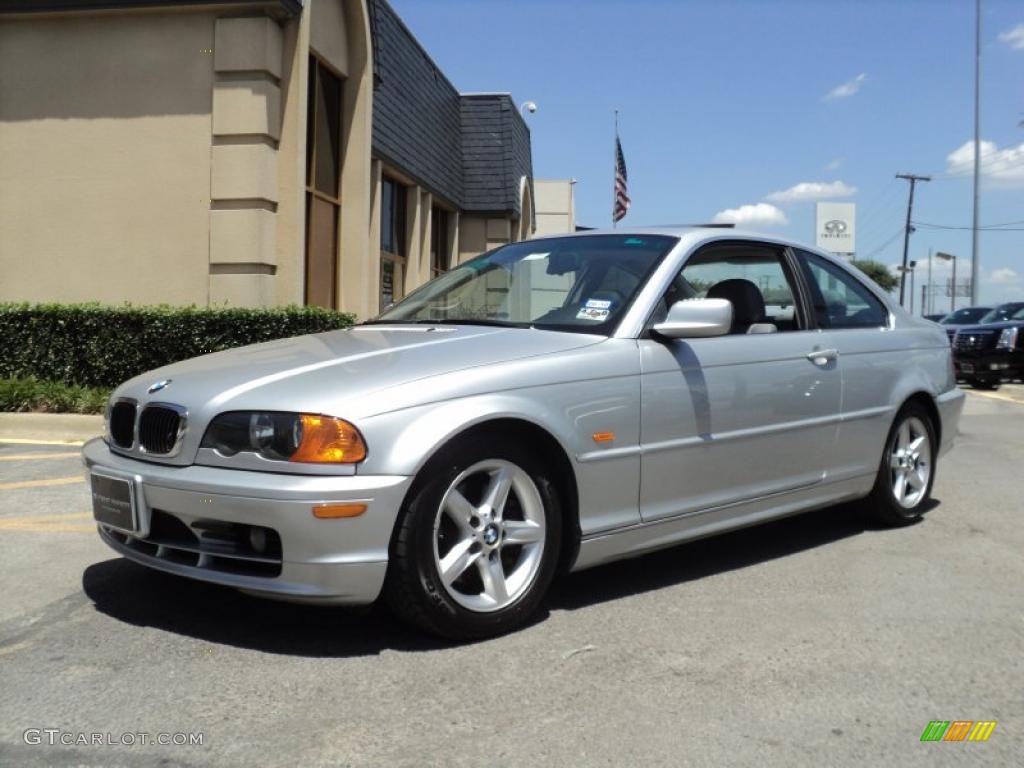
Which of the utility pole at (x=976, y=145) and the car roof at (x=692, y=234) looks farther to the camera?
the utility pole at (x=976, y=145)

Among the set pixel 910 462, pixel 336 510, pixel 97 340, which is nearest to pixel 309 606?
pixel 336 510

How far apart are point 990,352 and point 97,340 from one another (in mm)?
14968

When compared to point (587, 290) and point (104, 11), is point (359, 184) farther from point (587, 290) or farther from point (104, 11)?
point (587, 290)

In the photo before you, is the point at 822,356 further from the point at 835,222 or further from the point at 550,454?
the point at 835,222

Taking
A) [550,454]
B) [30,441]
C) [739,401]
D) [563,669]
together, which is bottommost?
[563,669]

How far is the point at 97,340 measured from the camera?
9.27 metres

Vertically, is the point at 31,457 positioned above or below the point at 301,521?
below

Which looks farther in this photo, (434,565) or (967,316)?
(967,316)

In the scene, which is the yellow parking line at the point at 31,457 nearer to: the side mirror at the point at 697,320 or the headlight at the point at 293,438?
the headlight at the point at 293,438

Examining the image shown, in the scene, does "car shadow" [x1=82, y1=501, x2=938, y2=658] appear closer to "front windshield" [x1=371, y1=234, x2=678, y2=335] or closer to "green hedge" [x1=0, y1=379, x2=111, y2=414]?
"front windshield" [x1=371, y1=234, x2=678, y2=335]

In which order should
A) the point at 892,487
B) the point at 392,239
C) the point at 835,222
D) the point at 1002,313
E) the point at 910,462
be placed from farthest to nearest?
the point at 835,222 → the point at 1002,313 → the point at 392,239 → the point at 910,462 → the point at 892,487

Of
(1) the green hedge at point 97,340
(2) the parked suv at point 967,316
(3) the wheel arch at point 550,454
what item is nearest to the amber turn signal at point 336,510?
(3) the wheel arch at point 550,454

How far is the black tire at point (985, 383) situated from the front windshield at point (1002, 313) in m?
2.25

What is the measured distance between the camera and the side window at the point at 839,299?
193 inches
